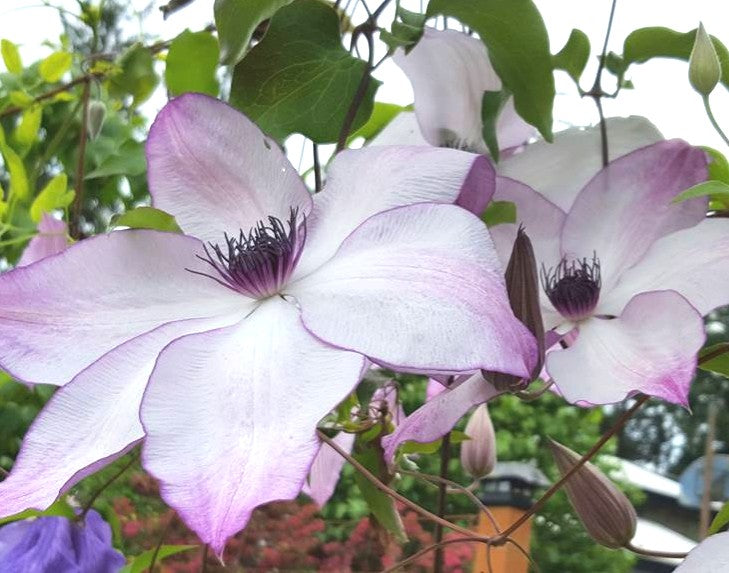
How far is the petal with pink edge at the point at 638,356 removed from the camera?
0.27 metres

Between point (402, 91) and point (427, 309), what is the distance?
0.79 ft

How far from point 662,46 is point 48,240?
0.31 m

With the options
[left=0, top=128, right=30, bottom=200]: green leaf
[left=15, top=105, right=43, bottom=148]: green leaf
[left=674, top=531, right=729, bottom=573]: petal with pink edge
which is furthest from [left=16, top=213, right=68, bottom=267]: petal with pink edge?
[left=674, top=531, right=729, bottom=573]: petal with pink edge

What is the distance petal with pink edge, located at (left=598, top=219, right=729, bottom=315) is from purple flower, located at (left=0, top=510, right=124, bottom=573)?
23 cm

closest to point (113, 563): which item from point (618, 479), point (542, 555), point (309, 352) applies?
point (309, 352)

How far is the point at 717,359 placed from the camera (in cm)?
33

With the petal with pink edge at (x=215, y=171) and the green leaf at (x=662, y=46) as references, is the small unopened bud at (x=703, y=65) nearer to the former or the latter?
the green leaf at (x=662, y=46)

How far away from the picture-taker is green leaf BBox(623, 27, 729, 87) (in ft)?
1.24

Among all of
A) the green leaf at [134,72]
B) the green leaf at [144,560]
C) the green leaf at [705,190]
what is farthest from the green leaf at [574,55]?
the green leaf at [134,72]

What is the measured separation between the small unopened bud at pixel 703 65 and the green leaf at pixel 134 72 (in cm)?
43

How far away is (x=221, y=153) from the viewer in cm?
28

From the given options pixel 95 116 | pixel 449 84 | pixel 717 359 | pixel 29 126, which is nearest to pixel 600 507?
pixel 717 359

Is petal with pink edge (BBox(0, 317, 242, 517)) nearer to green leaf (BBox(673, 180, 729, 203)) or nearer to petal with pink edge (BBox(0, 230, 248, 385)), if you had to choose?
petal with pink edge (BBox(0, 230, 248, 385))

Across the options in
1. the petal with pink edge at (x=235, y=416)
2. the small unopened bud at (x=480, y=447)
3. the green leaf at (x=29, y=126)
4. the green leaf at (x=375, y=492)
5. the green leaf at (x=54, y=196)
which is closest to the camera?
the petal with pink edge at (x=235, y=416)
